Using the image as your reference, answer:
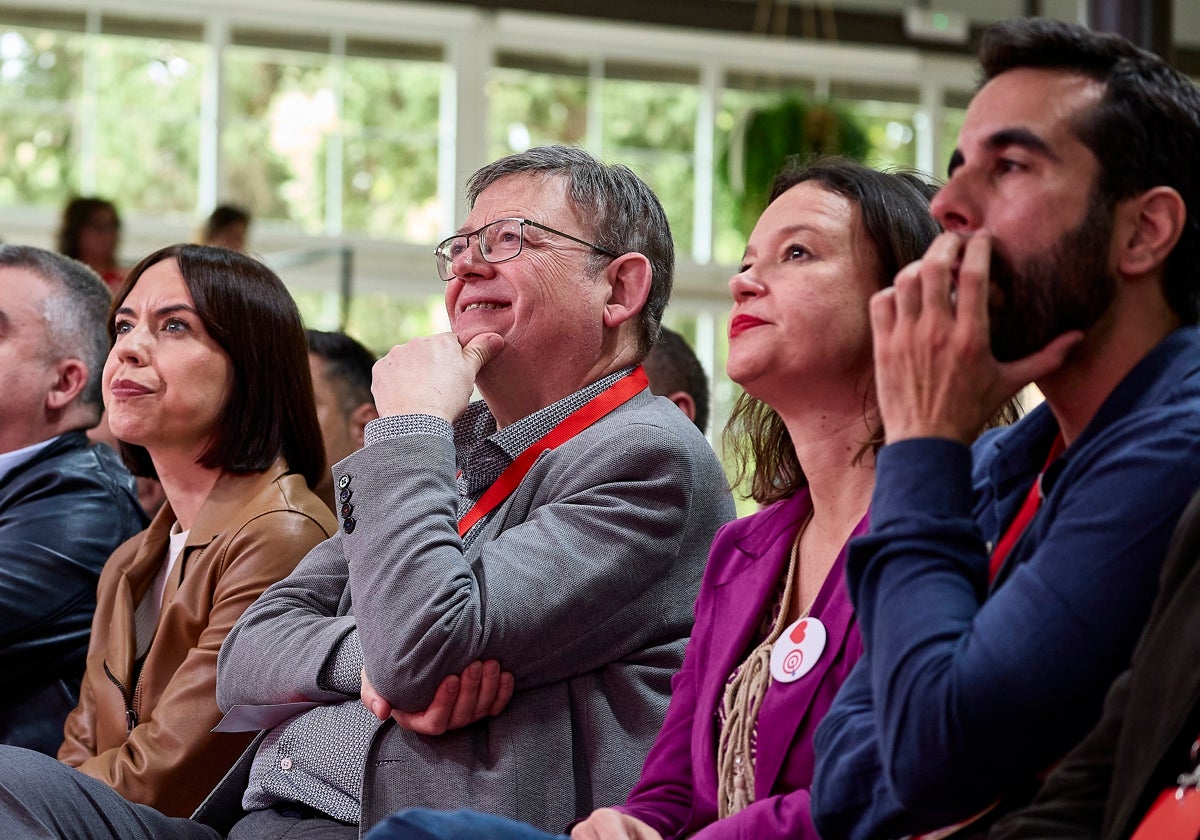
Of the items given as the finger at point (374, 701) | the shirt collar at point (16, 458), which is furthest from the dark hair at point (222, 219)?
the finger at point (374, 701)

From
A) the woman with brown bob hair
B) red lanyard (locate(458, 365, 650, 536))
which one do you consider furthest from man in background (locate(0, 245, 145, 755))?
red lanyard (locate(458, 365, 650, 536))

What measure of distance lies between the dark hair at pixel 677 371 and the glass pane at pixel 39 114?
4198 mm

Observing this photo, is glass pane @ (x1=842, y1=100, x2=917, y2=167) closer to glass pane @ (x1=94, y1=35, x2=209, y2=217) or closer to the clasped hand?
glass pane @ (x1=94, y1=35, x2=209, y2=217)

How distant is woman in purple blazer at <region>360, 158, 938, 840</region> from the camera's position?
1.70 meters

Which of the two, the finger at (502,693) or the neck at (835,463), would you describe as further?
the finger at (502,693)

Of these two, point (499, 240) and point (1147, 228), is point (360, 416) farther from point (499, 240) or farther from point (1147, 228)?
point (1147, 228)

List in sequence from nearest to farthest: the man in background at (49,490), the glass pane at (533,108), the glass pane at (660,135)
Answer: the man in background at (49,490) < the glass pane at (533,108) < the glass pane at (660,135)

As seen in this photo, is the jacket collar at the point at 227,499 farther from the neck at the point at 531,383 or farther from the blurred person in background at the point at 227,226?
the blurred person in background at the point at 227,226

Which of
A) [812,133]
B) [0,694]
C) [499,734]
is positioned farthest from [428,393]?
[812,133]

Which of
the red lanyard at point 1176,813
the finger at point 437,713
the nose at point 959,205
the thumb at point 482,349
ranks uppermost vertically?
the nose at point 959,205

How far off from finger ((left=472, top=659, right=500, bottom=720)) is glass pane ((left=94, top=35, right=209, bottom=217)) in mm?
5566

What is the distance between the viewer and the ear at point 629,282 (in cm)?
227

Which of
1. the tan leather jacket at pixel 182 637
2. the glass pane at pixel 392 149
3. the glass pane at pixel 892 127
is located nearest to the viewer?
the tan leather jacket at pixel 182 637

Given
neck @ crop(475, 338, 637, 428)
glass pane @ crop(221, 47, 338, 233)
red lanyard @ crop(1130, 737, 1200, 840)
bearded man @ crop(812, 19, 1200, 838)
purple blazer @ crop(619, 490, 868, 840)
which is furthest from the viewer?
glass pane @ crop(221, 47, 338, 233)
